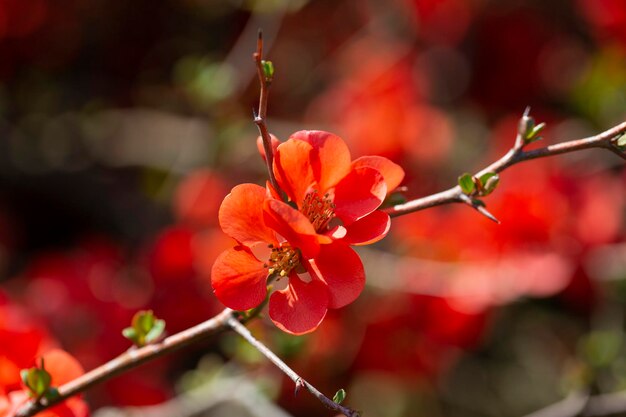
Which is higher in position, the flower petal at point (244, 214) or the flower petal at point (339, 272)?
the flower petal at point (244, 214)

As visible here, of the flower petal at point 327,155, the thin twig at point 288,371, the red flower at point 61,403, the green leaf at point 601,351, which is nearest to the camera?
the thin twig at point 288,371

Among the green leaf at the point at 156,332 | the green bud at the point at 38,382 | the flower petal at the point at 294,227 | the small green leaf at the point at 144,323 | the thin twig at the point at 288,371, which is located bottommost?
the thin twig at the point at 288,371

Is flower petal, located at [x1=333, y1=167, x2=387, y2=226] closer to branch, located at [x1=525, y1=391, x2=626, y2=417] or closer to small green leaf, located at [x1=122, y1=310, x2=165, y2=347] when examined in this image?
small green leaf, located at [x1=122, y1=310, x2=165, y2=347]

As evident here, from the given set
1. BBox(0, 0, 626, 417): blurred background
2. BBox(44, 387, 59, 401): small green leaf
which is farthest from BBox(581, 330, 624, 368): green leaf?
BBox(44, 387, 59, 401): small green leaf

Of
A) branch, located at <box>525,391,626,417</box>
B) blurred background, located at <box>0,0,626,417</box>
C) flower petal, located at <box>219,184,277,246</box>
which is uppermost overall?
blurred background, located at <box>0,0,626,417</box>

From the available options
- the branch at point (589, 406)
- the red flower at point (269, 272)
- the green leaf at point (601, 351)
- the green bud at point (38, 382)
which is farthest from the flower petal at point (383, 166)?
the green leaf at point (601, 351)

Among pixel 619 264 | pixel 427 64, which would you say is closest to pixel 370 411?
pixel 619 264

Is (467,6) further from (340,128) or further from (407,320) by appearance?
(407,320)

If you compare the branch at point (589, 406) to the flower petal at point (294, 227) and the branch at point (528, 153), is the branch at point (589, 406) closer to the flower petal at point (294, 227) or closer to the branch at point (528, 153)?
the branch at point (528, 153)
